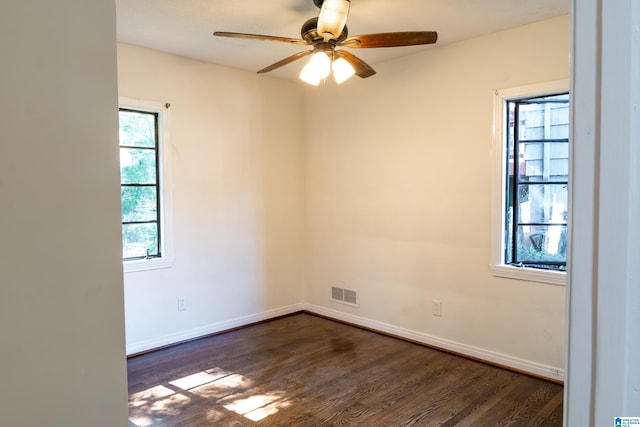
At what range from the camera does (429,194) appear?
12.4ft

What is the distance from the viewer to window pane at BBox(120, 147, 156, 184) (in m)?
3.64

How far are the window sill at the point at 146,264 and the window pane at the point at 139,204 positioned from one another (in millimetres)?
375

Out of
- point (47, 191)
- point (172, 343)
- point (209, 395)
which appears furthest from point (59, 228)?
point (172, 343)

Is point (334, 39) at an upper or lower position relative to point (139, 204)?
upper

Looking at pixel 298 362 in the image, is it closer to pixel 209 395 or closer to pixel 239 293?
pixel 209 395

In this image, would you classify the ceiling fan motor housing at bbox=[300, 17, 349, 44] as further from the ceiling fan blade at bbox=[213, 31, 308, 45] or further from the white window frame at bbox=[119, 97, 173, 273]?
the white window frame at bbox=[119, 97, 173, 273]

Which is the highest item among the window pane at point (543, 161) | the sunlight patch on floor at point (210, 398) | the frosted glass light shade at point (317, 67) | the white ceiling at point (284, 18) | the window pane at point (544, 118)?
the white ceiling at point (284, 18)

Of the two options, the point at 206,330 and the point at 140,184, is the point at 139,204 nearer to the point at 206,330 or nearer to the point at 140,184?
the point at 140,184

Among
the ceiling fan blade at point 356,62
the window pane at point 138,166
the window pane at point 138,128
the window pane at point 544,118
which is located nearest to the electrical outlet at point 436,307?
the window pane at point 544,118

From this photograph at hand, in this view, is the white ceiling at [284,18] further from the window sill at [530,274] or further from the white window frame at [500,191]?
the window sill at [530,274]

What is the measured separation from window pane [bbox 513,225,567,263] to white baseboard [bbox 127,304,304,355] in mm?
2572

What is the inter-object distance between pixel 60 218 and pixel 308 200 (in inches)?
169

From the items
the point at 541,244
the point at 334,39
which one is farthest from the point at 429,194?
the point at 334,39

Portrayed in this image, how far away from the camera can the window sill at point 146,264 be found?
360cm
